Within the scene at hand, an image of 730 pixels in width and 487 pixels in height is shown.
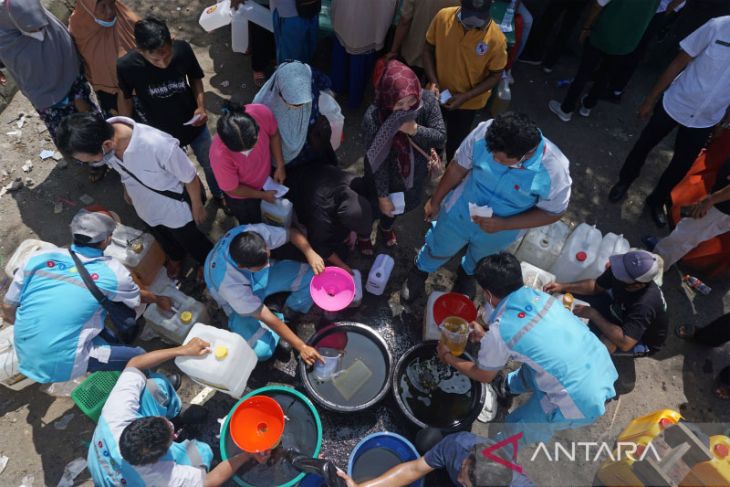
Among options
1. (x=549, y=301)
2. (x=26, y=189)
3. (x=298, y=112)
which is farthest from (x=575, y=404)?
(x=26, y=189)

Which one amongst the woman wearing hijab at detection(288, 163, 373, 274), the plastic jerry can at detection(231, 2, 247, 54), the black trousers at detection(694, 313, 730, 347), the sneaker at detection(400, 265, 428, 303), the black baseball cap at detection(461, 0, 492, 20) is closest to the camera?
the black baseball cap at detection(461, 0, 492, 20)

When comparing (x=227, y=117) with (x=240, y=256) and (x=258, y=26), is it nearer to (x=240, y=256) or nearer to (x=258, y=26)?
(x=240, y=256)

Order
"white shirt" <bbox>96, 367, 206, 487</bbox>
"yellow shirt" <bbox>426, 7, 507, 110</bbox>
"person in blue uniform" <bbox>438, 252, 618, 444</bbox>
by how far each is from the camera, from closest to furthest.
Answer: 1. "white shirt" <bbox>96, 367, 206, 487</bbox>
2. "person in blue uniform" <bbox>438, 252, 618, 444</bbox>
3. "yellow shirt" <bbox>426, 7, 507, 110</bbox>

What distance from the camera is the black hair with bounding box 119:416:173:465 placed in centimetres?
230

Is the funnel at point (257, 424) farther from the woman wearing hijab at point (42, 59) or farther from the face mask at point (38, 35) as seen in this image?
the face mask at point (38, 35)

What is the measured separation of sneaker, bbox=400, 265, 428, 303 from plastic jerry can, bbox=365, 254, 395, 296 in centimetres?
20

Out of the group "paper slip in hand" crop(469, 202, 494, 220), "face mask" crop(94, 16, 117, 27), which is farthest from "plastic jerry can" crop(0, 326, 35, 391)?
"paper slip in hand" crop(469, 202, 494, 220)

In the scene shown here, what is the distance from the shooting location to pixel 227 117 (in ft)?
9.78

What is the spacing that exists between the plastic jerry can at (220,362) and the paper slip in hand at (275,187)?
114cm

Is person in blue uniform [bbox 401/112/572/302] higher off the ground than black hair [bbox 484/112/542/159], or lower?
lower

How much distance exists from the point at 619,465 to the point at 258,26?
5.20 m

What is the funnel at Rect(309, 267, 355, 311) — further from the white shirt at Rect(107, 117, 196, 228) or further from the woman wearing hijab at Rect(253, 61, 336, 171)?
the white shirt at Rect(107, 117, 196, 228)

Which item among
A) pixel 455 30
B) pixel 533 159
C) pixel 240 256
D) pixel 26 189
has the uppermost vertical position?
pixel 455 30

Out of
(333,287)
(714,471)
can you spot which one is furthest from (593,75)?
(714,471)
